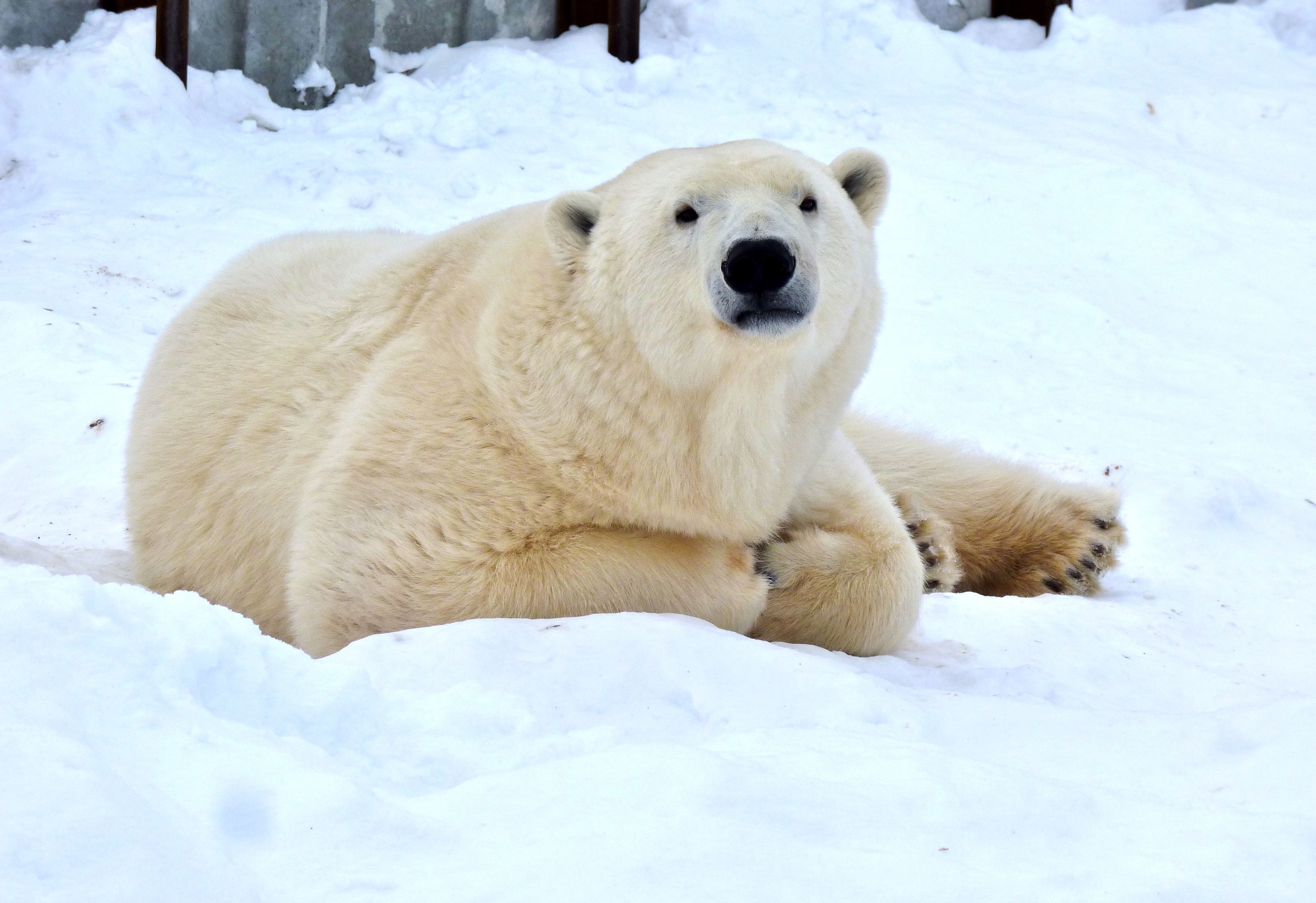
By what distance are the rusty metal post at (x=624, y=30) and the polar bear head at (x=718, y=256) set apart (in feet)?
17.7

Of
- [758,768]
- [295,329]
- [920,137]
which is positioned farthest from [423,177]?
[758,768]

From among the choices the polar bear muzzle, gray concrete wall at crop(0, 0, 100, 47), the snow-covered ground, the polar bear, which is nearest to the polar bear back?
the polar bear

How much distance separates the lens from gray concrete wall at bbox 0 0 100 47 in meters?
6.81

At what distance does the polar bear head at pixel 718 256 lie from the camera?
2592 mm

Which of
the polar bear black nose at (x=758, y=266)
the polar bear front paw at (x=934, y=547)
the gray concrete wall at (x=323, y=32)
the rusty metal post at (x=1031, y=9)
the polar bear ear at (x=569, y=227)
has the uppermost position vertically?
the polar bear black nose at (x=758, y=266)

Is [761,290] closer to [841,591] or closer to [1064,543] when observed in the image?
[841,591]

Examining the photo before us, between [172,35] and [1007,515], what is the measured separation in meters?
5.18

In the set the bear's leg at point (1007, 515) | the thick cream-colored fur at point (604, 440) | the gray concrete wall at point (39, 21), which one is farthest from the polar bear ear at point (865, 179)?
the gray concrete wall at point (39, 21)

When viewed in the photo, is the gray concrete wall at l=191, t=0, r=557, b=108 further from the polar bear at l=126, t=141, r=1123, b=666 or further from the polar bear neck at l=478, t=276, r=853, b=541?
the polar bear neck at l=478, t=276, r=853, b=541

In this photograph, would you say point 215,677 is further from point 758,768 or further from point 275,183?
point 275,183

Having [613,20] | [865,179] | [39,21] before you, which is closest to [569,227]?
[865,179]

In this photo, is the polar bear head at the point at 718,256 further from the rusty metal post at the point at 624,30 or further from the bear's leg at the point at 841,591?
the rusty metal post at the point at 624,30

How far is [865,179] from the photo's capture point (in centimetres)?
314

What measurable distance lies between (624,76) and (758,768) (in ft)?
22.8
